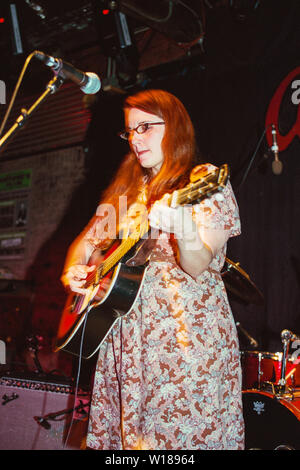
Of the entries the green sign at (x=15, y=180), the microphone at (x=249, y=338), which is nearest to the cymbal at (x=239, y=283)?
the microphone at (x=249, y=338)

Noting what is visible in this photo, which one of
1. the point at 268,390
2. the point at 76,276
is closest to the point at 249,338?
the point at 268,390

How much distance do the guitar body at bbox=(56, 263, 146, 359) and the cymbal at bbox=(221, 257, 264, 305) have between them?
102 centimetres

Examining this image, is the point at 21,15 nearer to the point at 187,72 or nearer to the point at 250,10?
the point at 187,72

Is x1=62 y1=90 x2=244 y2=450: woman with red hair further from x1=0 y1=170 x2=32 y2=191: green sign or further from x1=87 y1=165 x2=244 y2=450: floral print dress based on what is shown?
x1=0 y1=170 x2=32 y2=191: green sign

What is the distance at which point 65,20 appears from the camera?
5.73 metres

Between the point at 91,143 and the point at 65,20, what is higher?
the point at 65,20

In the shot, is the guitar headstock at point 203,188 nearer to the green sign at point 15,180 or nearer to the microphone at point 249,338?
the microphone at point 249,338

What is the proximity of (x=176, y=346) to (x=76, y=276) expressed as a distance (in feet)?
2.85

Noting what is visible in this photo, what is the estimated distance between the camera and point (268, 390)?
2.97 meters

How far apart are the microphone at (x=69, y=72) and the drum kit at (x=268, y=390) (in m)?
1.40

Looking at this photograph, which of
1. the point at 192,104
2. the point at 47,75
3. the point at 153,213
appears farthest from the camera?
the point at 47,75

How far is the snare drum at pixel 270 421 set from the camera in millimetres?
2852
